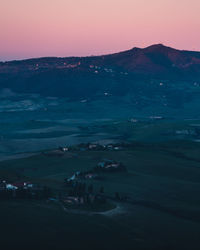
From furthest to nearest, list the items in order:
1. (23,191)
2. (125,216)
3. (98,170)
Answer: (98,170) → (23,191) → (125,216)

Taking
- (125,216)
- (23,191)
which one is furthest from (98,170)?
(125,216)

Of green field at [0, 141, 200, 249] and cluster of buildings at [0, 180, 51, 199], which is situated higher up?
cluster of buildings at [0, 180, 51, 199]

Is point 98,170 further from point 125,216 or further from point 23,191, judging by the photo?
point 125,216

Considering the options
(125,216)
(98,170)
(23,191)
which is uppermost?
(23,191)

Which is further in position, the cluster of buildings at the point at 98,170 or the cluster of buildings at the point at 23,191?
the cluster of buildings at the point at 98,170

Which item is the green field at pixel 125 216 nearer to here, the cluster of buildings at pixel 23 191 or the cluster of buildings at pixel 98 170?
the cluster of buildings at pixel 98 170

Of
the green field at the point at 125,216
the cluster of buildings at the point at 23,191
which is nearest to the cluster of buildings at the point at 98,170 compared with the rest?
the green field at the point at 125,216

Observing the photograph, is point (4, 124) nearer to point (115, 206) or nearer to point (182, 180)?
point (182, 180)

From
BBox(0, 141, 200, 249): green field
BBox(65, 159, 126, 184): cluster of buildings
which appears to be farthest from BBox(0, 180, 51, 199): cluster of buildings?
BBox(65, 159, 126, 184): cluster of buildings

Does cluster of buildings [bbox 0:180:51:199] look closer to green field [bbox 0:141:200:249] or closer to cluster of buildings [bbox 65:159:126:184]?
green field [bbox 0:141:200:249]

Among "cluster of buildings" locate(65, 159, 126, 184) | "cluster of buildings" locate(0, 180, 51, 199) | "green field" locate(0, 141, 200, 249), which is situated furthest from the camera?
"cluster of buildings" locate(65, 159, 126, 184)

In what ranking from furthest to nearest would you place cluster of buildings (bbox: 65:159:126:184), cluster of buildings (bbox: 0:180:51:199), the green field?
cluster of buildings (bbox: 65:159:126:184) < cluster of buildings (bbox: 0:180:51:199) < the green field

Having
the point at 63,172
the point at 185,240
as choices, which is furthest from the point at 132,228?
the point at 63,172
